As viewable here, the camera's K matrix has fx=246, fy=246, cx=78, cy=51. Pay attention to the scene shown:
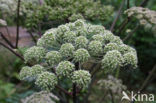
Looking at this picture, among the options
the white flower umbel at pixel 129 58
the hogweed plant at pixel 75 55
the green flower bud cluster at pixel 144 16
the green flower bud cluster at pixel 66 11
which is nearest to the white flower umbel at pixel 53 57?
the hogweed plant at pixel 75 55

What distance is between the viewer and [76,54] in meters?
1.97

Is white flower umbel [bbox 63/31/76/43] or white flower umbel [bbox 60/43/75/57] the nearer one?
white flower umbel [bbox 60/43/75/57]

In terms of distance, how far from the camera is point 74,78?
6.18 ft

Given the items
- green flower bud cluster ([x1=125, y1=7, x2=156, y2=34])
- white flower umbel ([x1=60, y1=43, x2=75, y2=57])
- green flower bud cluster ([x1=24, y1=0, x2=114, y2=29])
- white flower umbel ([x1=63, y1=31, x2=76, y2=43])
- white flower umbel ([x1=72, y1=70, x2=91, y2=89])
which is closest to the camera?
white flower umbel ([x1=72, y1=70, x2=91, y2=89])

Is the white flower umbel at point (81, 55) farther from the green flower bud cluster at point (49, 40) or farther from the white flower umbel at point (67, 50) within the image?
the green flower bud cluster at point (49, 40)

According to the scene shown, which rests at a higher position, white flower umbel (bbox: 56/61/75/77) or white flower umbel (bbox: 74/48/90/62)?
white flower umbel (bbox: 74/48/90/62)

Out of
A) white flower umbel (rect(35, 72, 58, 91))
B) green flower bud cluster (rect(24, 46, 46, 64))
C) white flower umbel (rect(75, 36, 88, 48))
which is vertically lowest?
white flower umbel (rect(35, 72, 58, 91))

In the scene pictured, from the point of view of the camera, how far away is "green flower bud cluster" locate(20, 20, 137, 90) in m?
1.94

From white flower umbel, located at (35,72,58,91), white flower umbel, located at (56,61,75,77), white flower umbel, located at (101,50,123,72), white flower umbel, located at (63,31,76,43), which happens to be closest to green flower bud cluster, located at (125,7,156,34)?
white flower umbel, located at (101,50,123,72)

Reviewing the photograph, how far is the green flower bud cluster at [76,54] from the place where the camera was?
6.35 feet

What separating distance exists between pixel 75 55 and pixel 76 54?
19 millimetres

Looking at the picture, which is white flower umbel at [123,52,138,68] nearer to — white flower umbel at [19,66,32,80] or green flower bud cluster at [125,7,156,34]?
green flower bud cluster at [125,7,156,34]

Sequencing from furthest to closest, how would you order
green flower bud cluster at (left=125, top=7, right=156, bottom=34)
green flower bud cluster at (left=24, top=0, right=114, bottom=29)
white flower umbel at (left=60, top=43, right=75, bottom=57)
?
1. green flower bud cluster at (left=24, top=0, right=114, bottom=29)
2. green flower bud cluster at (left=125, top=7, right=156, bottom=34)
3. white flower umbel at (left=60, top=43, right=75, bottom=57)

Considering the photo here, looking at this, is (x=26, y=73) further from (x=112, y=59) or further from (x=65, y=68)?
(x=112, y=59)
